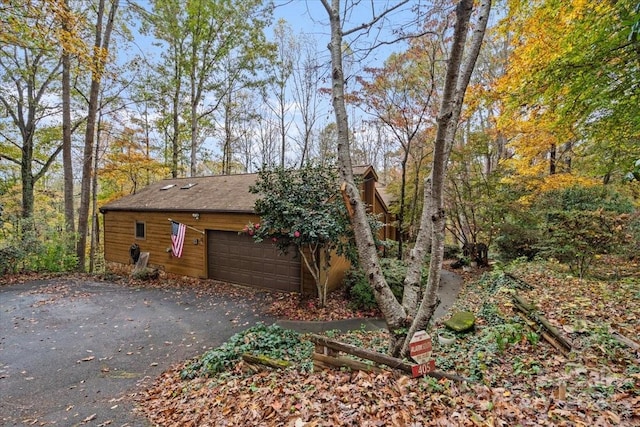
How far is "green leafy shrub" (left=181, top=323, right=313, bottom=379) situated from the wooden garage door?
354cm

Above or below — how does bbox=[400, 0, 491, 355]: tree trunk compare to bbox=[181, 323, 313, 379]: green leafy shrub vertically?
above

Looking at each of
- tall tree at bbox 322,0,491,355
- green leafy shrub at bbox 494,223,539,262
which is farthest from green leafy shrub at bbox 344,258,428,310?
green leafy shrub at bbox 494,223,539,262

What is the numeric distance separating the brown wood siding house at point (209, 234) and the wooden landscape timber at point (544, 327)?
4.85m

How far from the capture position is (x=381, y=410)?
258 centimetres

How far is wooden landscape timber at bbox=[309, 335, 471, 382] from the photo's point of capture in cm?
297

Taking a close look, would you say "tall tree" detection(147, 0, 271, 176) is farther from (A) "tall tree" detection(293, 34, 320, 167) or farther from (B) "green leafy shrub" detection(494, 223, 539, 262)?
(B) "green leafy shrub" detection(494, 223, 539, 262)

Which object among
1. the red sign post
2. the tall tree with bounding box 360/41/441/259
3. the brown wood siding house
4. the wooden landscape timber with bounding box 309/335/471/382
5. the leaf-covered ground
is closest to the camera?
the leaf-covered ground

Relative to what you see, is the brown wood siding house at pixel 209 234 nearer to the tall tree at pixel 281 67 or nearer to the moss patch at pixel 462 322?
the moss patch at pixel 462 322

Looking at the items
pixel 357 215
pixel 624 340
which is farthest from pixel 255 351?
pixel 624 340

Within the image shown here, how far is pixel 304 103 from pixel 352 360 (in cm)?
1725

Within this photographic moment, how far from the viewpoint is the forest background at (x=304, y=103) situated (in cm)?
510

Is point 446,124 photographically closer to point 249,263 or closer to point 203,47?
point 249,263

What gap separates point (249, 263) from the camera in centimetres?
959

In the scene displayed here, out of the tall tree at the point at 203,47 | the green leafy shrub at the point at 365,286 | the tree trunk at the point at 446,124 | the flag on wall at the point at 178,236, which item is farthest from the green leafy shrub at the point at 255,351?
the tall tree at the point at 203,47
